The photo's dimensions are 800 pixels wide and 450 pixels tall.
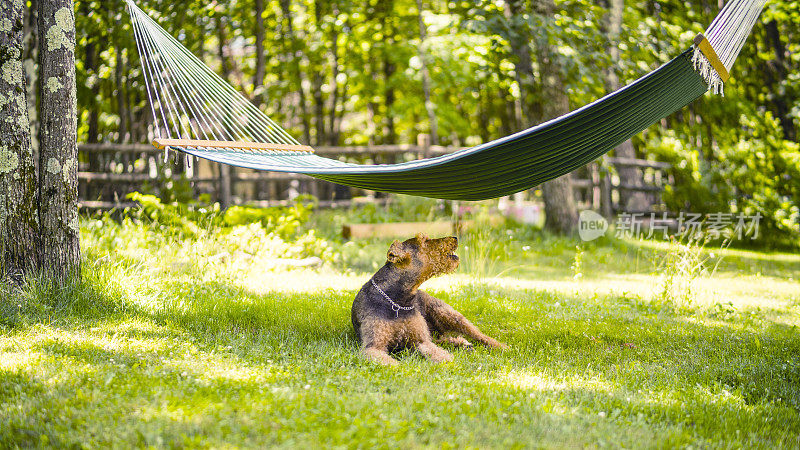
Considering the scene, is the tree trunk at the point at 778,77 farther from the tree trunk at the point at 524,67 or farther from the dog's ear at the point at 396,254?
the dog's ear at the point at 396,254

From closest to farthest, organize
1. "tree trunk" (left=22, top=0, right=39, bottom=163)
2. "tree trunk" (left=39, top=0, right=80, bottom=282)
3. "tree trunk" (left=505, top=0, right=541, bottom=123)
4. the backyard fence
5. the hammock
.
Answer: the hammock → "tree trunk" (left=39, top=0, right=80, bottom=282) → "tree trunk" (left=22, top=0, right=39, bottom=163) → "tree trunk" (left=505, top=0, right=541, bottom=123) → the backyard fence

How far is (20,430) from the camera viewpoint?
1.56 metres

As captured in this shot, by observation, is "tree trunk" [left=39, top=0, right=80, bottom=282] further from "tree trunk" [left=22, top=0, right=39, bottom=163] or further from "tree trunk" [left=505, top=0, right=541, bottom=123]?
"tree trunk" [left=505, top=0, right=541, bottom=123]

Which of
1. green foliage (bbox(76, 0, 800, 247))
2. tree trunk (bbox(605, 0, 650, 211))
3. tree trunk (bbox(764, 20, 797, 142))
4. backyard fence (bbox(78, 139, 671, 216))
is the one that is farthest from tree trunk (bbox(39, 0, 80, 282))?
tree trunk (bbox(764, 20, 797, 142))

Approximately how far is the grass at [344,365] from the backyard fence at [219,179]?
179 cm

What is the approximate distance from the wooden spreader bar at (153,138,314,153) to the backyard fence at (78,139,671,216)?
1620mm

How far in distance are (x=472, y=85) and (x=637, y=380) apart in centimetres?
808

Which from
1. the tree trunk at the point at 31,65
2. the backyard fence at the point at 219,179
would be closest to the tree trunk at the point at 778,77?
the backyard fence at the point at 219,179

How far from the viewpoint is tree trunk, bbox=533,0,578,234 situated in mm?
5480

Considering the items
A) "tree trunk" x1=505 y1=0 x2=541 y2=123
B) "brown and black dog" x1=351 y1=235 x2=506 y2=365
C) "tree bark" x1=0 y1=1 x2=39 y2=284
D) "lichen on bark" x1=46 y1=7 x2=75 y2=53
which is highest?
"tree trunk" x1=505 y1=0 x2=541 y2=123

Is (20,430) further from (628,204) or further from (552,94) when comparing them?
(628,204)

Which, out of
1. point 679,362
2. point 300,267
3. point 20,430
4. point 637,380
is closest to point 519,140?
point 637,380

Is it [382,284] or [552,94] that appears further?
[552,94]

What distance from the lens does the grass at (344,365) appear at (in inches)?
63.3
